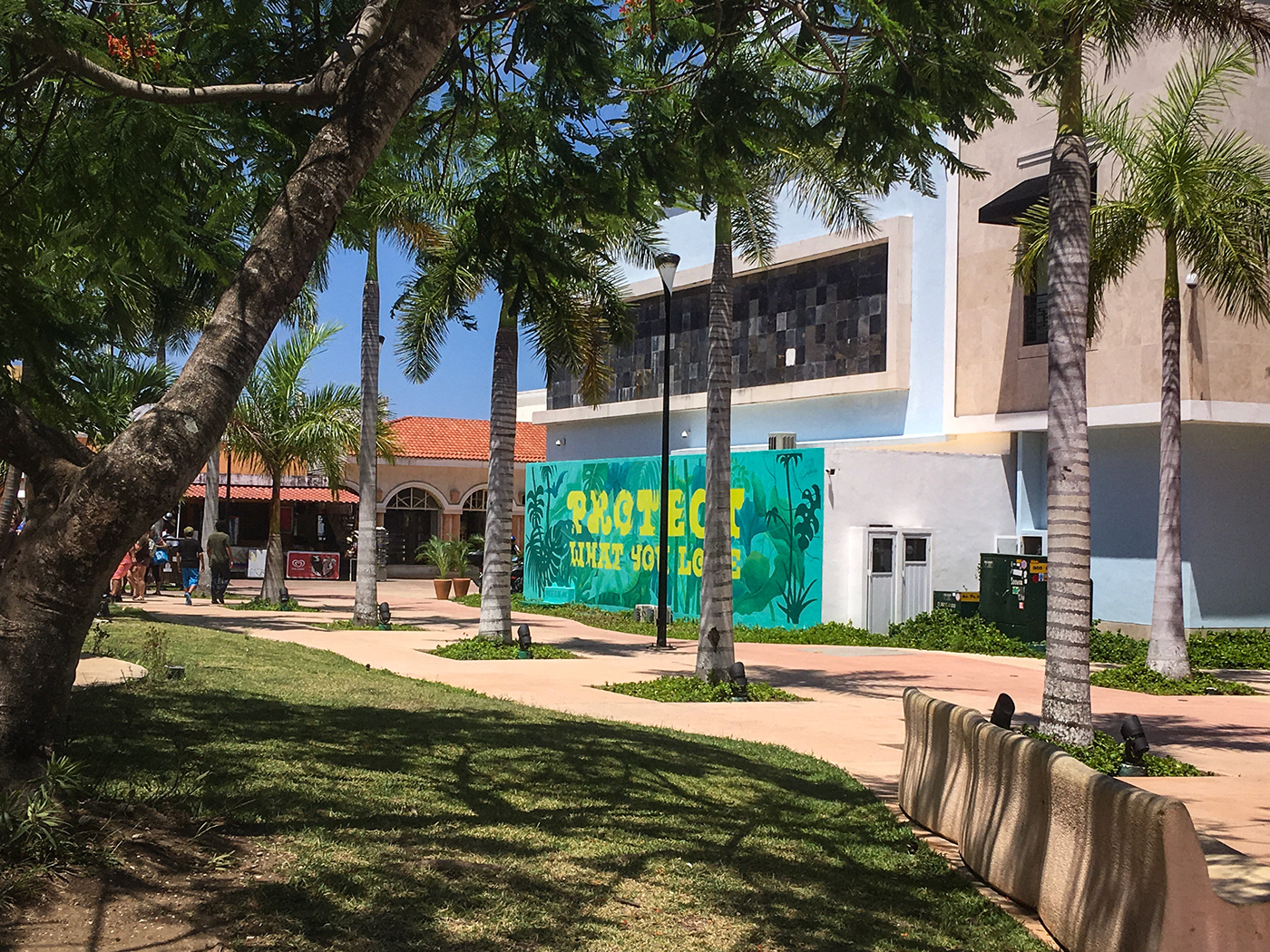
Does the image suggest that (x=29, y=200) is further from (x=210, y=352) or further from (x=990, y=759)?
(x=990, y=759)

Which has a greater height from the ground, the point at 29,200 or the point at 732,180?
the point at 732,180

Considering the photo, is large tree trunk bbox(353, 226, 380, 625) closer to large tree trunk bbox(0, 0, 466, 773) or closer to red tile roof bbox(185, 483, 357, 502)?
large tree trunk bbox(0, 0, 466, 773)

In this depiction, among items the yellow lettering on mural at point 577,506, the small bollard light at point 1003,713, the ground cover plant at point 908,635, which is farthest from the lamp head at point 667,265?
the yellow lettering on mural at point 577,506

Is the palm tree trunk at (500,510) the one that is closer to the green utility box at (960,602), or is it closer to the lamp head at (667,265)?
the lamp head at (667,265)

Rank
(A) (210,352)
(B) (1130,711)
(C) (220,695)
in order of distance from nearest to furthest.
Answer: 1. (A) (210,352)
2. (C) (220,695)
3. (B) (1130,711)

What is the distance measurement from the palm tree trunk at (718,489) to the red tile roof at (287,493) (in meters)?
33.7

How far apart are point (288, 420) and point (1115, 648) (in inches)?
744

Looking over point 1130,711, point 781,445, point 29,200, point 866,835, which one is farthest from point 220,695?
point 781,445

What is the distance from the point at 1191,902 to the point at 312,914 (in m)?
3.44

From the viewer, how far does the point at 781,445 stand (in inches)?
1077

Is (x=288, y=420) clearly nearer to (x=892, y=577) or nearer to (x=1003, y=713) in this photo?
(x=892, y=577)

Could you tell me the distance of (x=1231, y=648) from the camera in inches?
790

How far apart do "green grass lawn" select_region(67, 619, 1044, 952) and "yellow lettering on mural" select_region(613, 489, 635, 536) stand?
18035mm

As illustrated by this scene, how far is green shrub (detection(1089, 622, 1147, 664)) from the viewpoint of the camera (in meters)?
20.1
